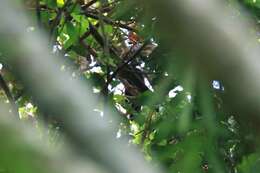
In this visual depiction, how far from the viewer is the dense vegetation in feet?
3.54

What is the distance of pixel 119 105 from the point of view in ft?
6.52

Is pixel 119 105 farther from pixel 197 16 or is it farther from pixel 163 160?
pixel 197 16

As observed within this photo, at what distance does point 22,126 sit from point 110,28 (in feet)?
5.27

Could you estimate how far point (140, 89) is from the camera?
216 cm

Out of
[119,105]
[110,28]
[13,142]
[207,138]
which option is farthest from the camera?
[119,105]

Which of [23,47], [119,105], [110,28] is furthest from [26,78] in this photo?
[119,105]

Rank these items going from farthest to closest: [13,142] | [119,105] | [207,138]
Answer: [119,105]
[207,138]
[13,142]

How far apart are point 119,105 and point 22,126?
177 cm

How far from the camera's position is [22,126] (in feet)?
0.72

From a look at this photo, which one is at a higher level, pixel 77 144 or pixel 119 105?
pixel 77 144

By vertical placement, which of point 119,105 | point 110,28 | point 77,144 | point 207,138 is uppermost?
point 77,144

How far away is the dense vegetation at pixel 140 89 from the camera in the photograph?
1080 millimetres

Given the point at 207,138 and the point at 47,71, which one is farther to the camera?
the point at 207,138

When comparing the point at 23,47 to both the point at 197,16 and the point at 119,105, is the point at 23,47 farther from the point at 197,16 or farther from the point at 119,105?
the point at 119,105
